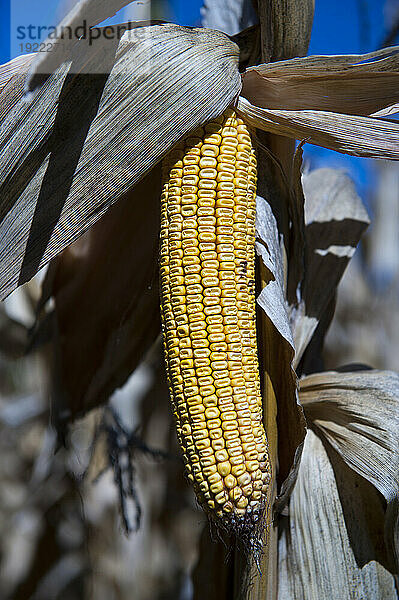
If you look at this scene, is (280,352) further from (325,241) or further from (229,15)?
(229,15)

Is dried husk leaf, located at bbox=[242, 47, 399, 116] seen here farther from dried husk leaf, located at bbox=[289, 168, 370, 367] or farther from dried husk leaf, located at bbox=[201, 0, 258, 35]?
dried husk leaf, located at bbox=[289, 168, 370, 367]

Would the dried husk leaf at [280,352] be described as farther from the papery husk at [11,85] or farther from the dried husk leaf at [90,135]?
the papery husk at [11,85]

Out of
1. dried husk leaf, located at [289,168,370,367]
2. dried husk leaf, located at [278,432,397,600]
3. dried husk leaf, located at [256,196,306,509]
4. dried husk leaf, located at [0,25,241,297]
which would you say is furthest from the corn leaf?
dried husk leaf, located at [278,432,397,600]

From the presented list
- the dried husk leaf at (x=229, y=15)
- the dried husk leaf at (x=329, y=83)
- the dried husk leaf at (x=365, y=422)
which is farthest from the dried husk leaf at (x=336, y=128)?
the dried husk leaf at (x=365, y=422)

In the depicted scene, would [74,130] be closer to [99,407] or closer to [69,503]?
[99,407]

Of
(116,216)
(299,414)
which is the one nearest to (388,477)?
(299,414)

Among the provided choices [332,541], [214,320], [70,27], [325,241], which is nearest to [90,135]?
[70,27]
